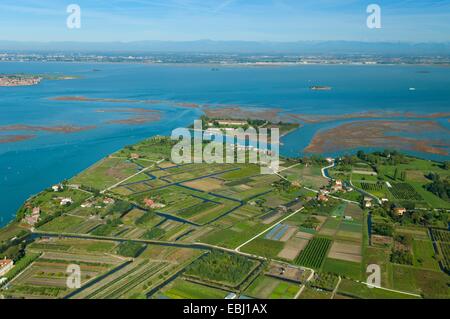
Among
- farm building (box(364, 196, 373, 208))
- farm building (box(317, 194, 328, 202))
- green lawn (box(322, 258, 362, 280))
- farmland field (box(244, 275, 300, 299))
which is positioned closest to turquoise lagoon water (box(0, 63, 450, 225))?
farm building (box(317, 194, 328, 202))

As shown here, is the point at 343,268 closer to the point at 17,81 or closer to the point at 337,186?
the point at 337,186

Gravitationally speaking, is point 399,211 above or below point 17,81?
below

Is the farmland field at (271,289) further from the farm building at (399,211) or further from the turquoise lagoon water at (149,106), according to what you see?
the turquoise lagoon water at (149,106)

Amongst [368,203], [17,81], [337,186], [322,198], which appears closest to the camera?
[368,203]

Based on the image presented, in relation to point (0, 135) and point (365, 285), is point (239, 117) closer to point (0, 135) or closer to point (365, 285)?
point (0, 135)

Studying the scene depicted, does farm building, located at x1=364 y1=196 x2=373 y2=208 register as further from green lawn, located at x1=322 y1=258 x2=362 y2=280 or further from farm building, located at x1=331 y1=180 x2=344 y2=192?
green lawn, located at x1=322 y1=258 x2=362 y2=280

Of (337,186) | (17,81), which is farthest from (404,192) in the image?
(17,81)

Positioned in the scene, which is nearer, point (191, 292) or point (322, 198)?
point (191, 292)
